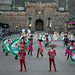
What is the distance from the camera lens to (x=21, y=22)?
2122 inches

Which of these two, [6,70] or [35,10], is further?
[35,10]

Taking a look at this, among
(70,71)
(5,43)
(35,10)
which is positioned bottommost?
(70,71)

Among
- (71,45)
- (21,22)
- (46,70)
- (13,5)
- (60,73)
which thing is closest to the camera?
(60,73)

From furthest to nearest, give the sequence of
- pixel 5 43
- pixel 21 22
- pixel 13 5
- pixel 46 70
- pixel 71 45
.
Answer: pixel 13 5
pixel 21 22
pixel 5 43
pixel 71 45
pixel 46 70

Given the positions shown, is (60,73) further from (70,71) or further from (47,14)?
(47,14)

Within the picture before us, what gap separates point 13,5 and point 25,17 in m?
9.32

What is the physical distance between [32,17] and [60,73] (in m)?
47.4

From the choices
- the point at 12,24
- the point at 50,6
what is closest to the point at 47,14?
the point at 50,6

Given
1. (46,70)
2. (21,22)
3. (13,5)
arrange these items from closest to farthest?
1. (46,70)
2. (21,22)
3. (13,5)

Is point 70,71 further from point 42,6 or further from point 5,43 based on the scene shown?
point 42,6

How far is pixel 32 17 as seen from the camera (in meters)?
54.6

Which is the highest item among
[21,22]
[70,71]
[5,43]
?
[21,22]

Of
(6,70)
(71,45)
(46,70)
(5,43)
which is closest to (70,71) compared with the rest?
(46,70)

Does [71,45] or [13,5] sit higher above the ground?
[13,5]
